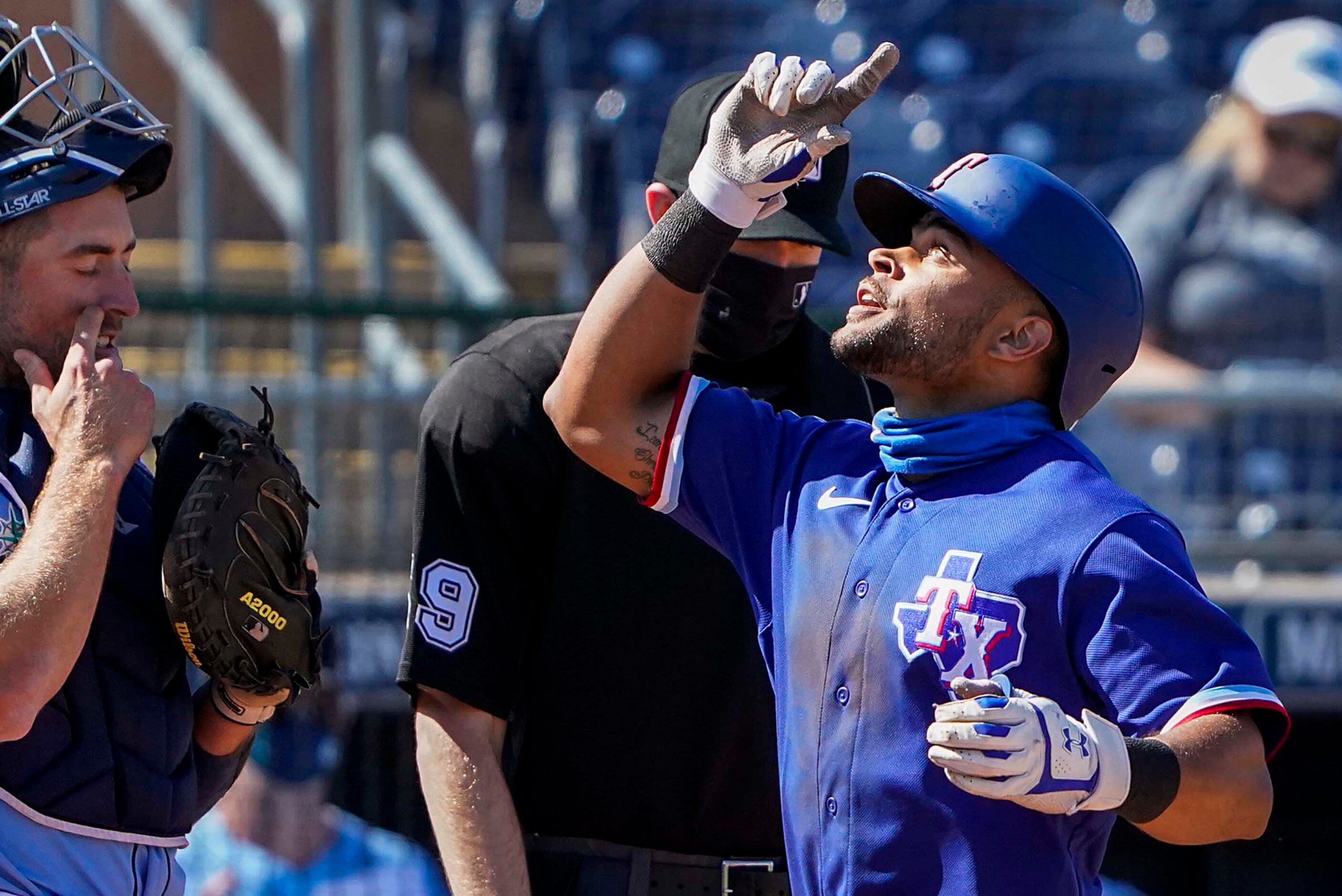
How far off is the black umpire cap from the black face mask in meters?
0.06

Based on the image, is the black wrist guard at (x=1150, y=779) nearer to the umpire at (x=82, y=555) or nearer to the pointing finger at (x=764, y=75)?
the pointing finger at (x=764, y=75)

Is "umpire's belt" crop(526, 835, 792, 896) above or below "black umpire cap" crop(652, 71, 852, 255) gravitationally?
below

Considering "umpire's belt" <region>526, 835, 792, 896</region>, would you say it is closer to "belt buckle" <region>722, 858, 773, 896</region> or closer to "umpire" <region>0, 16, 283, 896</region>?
"belt buckle" <region>722, 858, 773, 896</region>

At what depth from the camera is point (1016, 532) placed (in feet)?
7.39

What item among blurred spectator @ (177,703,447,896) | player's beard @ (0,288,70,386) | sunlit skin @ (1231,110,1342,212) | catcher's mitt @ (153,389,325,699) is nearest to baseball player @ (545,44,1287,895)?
catcher's mitt @ (153,389,325,699)

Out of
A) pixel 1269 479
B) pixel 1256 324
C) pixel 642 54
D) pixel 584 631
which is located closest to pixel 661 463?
pixel 584 631

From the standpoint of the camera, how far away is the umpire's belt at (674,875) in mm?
2869

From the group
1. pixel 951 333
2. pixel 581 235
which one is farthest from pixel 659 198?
pixel 581 235

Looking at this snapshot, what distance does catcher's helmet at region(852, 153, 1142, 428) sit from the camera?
7.83 ft

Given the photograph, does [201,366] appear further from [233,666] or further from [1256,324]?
[1256,324]

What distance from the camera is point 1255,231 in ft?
20.6

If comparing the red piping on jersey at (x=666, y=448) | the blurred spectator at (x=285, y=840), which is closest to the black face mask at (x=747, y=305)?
the red piping on jersey at (x=666, y=448)

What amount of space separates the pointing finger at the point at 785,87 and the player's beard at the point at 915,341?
13.2 inches

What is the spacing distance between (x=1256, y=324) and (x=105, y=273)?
475 cm
